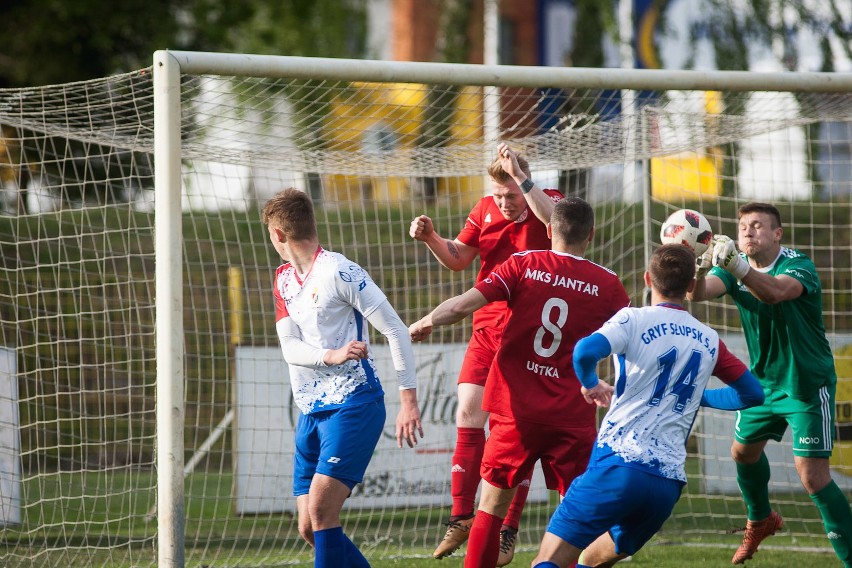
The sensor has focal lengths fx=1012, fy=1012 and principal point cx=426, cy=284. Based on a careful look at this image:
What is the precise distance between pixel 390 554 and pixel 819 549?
3.04 m

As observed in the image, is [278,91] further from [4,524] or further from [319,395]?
[4,524]

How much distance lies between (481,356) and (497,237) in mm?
699

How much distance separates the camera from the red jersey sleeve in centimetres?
432

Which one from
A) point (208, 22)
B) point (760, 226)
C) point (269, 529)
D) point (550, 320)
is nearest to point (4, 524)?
point (269, 529)

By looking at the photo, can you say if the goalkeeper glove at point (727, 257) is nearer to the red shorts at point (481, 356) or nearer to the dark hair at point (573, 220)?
the dark hair at point (573, 220)

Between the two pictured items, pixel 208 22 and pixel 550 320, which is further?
pixel 208 22

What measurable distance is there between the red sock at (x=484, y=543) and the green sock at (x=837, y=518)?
204 centimetres

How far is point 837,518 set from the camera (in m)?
5.71

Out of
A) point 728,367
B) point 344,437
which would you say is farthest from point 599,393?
point 344,437

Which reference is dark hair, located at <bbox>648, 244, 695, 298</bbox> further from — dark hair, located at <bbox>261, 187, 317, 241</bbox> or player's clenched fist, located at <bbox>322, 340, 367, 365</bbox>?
dark hair, located at <bbox>261, 187, 317, 241</bbox>

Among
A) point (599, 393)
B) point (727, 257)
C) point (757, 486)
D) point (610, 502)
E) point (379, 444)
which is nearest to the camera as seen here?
point (610, 502)

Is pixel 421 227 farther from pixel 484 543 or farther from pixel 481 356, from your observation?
pixel 484 543

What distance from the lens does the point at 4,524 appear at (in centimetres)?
669

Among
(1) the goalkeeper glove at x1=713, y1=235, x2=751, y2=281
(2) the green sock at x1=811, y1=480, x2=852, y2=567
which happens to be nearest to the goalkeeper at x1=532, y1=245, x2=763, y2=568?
(1) the goalkeeper glove at x1=713, y1=235, x2=751, y2=281
